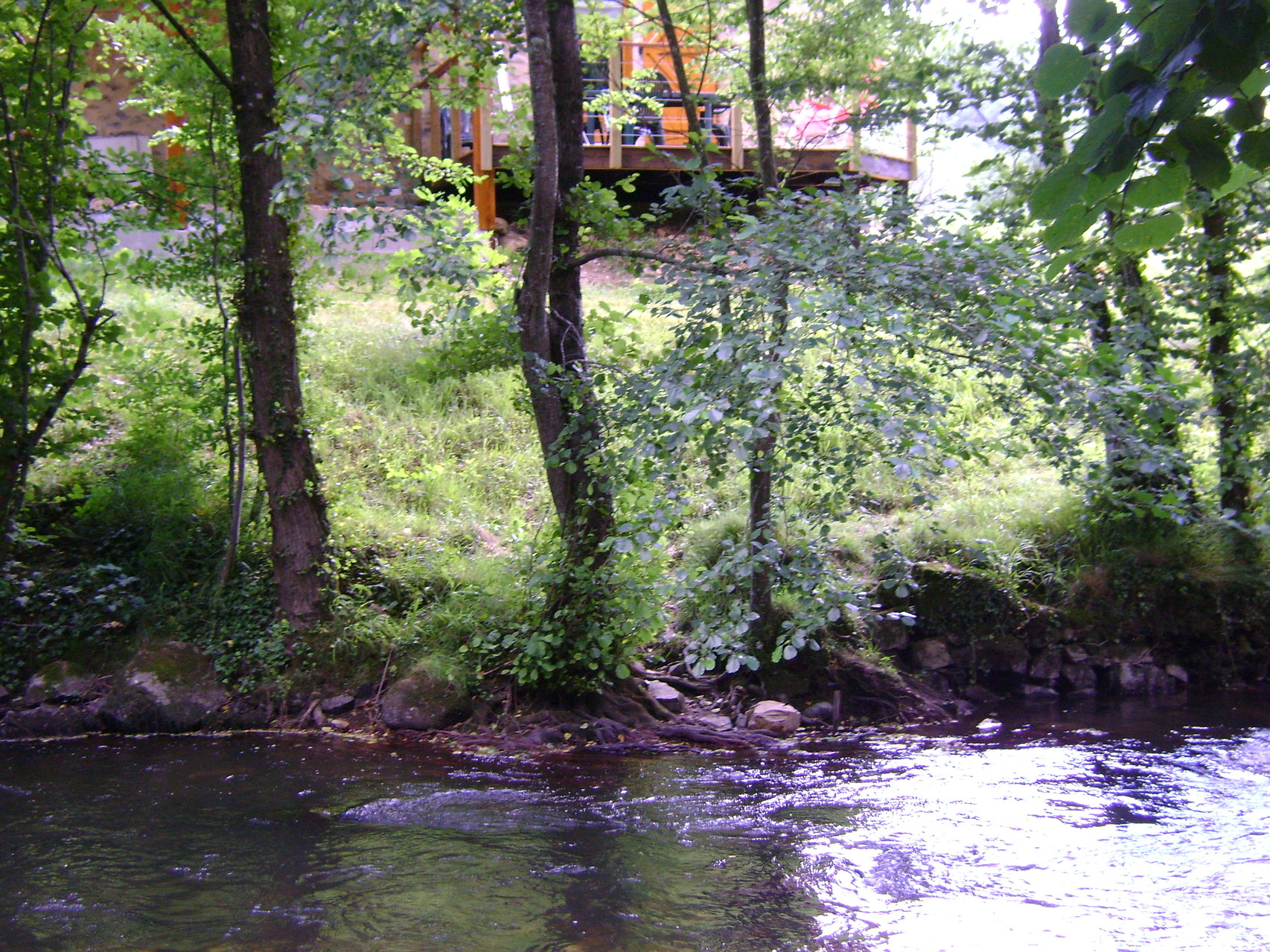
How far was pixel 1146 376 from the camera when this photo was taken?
5.48 meters

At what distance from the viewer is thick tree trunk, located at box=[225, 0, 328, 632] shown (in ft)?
22.2

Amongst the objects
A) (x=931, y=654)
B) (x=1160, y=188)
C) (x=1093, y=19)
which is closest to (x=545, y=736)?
(x=931, y=654)

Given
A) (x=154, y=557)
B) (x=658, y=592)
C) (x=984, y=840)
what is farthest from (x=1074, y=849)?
(x=154, y=557)

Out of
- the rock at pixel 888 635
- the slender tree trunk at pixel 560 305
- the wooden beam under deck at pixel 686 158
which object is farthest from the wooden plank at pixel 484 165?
the rock at pixel 888 635

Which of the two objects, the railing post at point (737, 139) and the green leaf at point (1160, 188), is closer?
the green leaf at point (1160, 188)

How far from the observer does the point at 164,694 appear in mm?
6438

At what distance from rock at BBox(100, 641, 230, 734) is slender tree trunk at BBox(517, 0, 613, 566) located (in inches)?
103

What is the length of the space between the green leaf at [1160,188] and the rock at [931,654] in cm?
631

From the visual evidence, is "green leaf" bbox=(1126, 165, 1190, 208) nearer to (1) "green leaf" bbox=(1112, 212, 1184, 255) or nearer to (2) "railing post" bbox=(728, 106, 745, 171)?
(1) "green leaf" bbox=(1112, 212, 1184, 255)

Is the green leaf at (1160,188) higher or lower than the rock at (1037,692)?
higher

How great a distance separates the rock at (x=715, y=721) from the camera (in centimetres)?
661

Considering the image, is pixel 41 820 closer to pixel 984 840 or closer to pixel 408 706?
pixel 408 706

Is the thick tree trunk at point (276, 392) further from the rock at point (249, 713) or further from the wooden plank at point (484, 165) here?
the wooden plank at point (484, 165)

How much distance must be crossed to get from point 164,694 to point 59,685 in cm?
76
